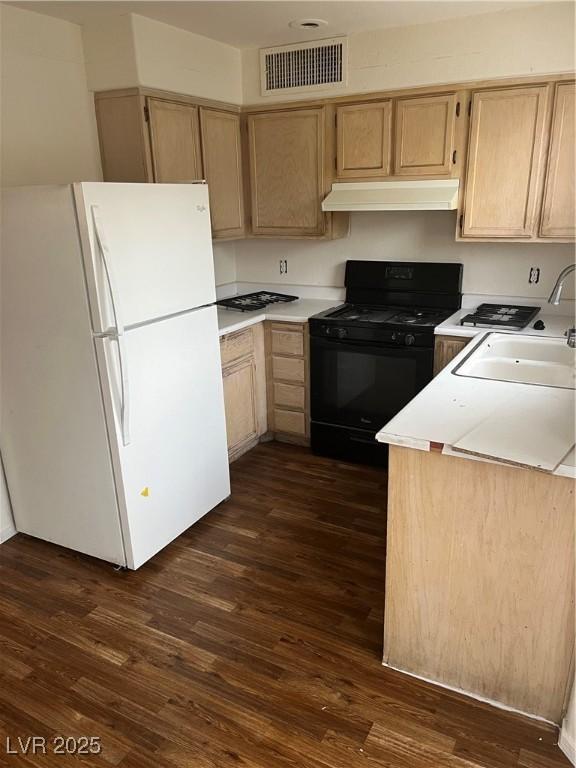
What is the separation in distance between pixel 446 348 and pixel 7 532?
2490 millimetres

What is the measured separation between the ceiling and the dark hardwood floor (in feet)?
8.26

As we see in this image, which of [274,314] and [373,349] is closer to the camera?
[373,349]

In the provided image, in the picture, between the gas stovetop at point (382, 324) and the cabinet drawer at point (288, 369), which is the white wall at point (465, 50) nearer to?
the gas stovetop at point (382, 324)

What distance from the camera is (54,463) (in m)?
2.60

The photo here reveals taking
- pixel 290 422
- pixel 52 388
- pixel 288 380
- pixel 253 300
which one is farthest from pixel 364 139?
pixel 52 388

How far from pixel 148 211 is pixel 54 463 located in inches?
48.0

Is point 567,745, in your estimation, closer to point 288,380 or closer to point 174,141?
point 288,380

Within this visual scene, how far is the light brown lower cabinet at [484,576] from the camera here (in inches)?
64.3

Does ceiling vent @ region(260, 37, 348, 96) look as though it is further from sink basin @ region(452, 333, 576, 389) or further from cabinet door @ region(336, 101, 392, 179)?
sink basin @ region(452, 333, 576, 389)

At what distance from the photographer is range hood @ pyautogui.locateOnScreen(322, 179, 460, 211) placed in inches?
119

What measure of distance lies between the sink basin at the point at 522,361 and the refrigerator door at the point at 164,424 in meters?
1.23

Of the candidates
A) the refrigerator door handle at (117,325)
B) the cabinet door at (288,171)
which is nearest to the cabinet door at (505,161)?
the cabinet door at (288,171)

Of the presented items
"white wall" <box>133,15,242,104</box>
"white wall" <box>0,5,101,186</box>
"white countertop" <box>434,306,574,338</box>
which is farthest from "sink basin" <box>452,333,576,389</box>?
"white wall" <box>0,5,101,186</box>

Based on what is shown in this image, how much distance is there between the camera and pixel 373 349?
129 inches
